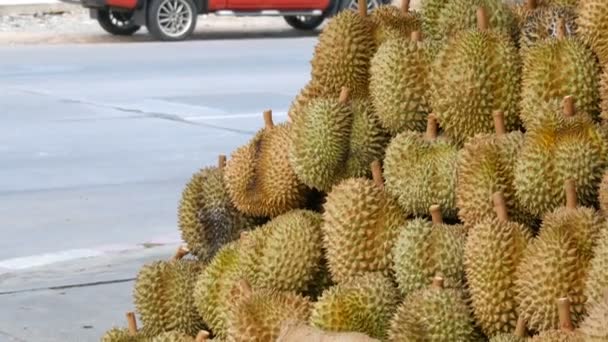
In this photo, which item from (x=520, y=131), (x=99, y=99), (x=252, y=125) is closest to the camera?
(x=520, y=131)

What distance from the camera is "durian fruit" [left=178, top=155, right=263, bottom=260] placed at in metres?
3.14

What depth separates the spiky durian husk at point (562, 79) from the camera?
101 inches

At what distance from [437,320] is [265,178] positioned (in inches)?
28.8

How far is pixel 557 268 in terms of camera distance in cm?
231

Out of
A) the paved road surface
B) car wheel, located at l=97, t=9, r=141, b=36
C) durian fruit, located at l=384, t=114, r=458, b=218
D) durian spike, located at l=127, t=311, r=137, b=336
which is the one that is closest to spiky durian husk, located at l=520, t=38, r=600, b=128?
durian fruit, located at l=384, t=114, r=458, b=218

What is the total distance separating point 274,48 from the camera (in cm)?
1595

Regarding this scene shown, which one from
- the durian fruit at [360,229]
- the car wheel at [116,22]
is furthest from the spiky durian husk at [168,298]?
the car wheel at [116,22]

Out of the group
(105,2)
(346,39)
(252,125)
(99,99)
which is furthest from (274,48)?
(346,39)

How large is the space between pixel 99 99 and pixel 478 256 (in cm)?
910

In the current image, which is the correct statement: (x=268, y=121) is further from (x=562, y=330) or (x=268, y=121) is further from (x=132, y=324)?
(x=562, y=330)

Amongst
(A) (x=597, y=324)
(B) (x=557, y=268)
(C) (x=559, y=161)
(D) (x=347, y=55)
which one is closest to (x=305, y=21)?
(D) (x=347, y=55)

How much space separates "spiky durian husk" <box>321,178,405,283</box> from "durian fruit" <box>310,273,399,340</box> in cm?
10

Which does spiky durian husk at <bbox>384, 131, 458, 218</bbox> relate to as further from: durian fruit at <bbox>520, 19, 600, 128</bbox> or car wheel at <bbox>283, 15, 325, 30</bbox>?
car wheel at <bbox>283, 15, 325, 30</bbox>

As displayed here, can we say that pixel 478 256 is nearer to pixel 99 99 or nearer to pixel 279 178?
pixel 279 178
